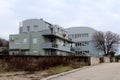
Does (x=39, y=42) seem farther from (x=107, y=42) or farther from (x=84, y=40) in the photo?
(x=84, y=40)

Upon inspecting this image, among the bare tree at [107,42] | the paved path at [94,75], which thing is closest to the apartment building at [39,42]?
the bare tree at [107,42]

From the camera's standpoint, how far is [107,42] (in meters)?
78.7

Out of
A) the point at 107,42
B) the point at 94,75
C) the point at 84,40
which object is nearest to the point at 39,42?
the point at 107,42

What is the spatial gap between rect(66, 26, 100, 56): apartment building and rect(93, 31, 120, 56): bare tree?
495 cm

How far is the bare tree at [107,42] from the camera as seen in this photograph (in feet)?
256

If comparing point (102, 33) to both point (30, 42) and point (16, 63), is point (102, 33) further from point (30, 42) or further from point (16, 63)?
point (16, 63)

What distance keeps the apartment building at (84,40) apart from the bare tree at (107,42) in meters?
4.95

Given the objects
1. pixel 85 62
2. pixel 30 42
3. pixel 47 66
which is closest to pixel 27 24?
pixel 30 42

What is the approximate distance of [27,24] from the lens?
69688mm

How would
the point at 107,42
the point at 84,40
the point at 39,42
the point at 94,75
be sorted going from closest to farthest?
1. the point at 94,75
2. the point at 39,42
3. the point at 107,42
4. the point at 84,40

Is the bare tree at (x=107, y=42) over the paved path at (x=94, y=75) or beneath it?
over

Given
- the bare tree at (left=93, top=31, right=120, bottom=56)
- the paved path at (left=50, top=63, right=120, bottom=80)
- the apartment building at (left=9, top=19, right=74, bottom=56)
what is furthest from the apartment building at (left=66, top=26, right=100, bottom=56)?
the paved path at (left=50, top=63, right=120, bottom=80)

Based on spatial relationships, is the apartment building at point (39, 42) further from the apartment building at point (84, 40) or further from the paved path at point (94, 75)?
the paved path at point (94, 75)

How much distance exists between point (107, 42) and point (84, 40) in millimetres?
10509
